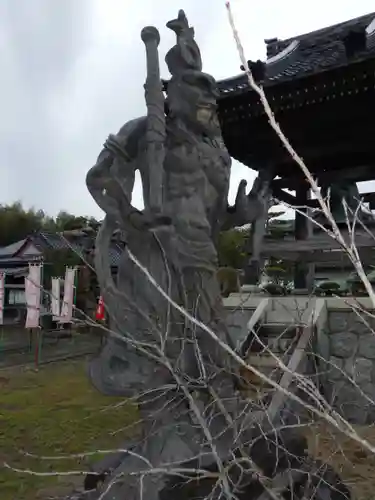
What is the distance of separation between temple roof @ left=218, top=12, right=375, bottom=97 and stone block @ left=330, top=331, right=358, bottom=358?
3183mm

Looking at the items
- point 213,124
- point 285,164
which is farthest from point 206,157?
point 285,164

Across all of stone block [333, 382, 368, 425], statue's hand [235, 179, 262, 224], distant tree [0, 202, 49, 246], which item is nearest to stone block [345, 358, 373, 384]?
stone block [333, 382, 368, 425]

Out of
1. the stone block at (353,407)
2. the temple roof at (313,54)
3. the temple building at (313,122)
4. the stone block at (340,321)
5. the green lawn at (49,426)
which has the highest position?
the temple roof at (313,54)

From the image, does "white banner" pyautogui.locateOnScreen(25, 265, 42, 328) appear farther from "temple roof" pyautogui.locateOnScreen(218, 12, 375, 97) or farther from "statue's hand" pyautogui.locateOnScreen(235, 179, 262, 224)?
"statue's hand" pyautogui.locateOnScreen(235, 179, 262, 224)

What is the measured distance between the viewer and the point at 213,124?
300cm

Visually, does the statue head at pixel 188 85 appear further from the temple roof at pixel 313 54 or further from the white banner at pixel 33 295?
the white banner at pixel 33 295

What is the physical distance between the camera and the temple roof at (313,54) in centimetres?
535

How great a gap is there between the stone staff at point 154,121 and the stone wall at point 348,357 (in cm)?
342

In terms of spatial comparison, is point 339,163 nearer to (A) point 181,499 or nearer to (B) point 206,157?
(B) point 206,157

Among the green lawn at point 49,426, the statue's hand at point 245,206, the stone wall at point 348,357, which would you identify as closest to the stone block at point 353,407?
the stone wall at point 348,357

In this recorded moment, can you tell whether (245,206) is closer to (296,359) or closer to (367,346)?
(296,359)

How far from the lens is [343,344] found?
559cm

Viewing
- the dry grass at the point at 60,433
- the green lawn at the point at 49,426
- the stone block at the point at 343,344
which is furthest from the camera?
the stone block at the point at 343,344

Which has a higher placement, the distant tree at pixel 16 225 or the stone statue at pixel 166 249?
the distant tree at pixel 16 225
